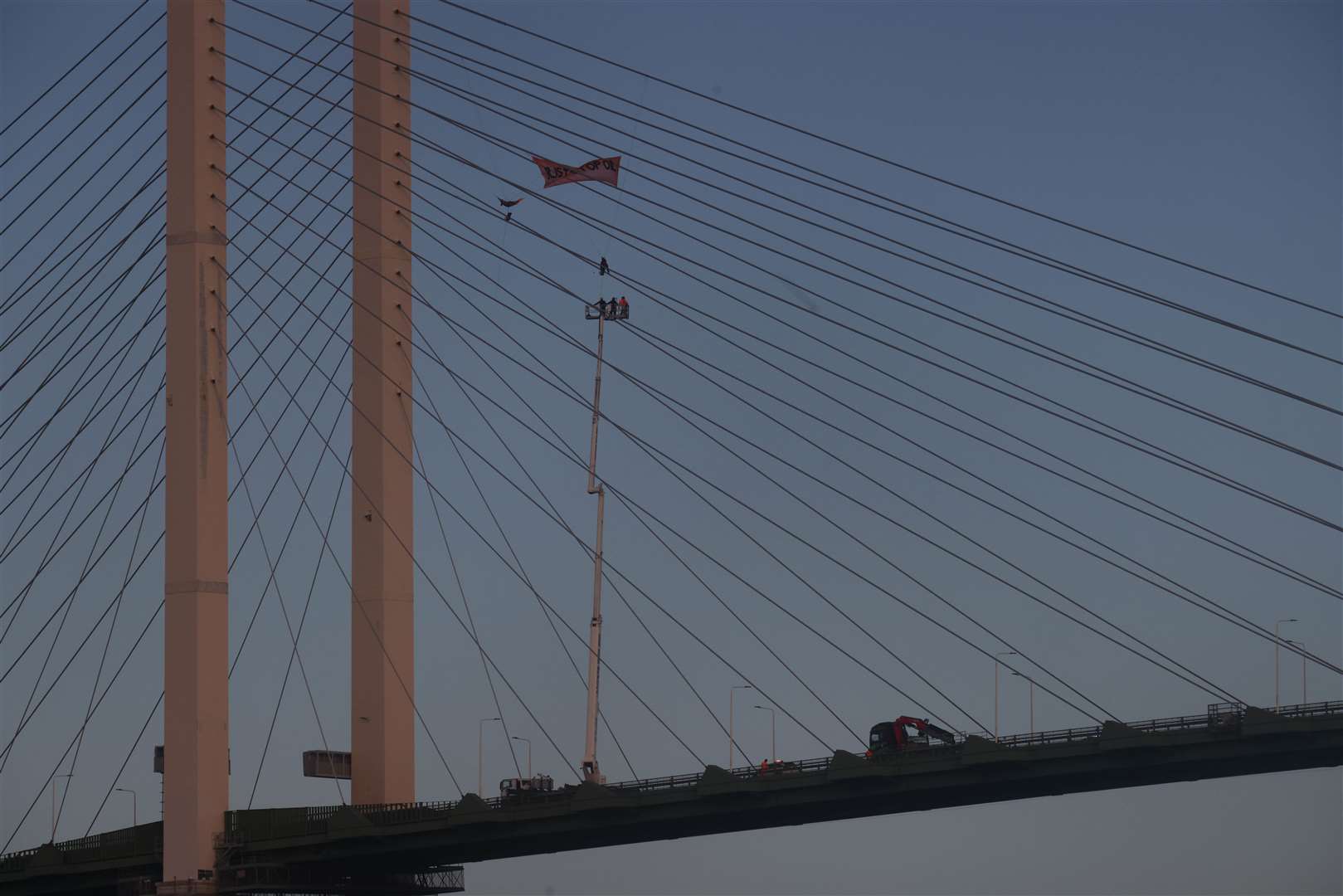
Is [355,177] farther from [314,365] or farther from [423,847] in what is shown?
[423,847]

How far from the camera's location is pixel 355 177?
258 ft

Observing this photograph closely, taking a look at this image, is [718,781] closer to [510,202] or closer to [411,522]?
[411,522]

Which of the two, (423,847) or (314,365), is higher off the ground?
(314,365)

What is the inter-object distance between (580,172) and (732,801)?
68.6ft

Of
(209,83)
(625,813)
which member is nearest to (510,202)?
(209,83)

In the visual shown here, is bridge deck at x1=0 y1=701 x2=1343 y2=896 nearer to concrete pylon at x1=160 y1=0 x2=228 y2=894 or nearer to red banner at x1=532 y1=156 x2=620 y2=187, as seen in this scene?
concrete pylon at x1=160 y1=0 x2=228 y2=894

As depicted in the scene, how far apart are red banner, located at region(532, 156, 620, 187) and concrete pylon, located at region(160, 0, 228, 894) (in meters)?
10.9

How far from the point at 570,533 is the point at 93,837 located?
724 inches

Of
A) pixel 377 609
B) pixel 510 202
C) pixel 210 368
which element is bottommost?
pixel 377 609

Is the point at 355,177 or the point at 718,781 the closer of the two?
the point at 718,781

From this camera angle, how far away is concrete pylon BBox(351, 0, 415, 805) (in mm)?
75750

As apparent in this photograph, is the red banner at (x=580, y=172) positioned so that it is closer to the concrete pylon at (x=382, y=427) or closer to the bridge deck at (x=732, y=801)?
the concrete pylon at (x=382, y=427)

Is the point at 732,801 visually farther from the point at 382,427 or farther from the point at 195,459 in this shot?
the point at 195,459

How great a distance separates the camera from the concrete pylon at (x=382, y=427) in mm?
75750
